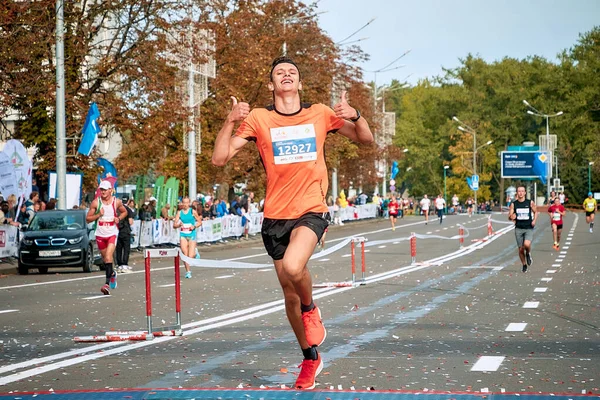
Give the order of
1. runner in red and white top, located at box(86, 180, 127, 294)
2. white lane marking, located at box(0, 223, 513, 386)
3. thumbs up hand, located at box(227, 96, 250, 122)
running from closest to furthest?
1. thumbs up hand, located at box(227, 96, 250, 122)
2. white lane marking, located at box(0, 223, 513, 386)
3. runner in red and white top, located at box(86, 180, 127, 294)

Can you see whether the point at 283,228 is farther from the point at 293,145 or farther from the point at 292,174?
the point at 293,145

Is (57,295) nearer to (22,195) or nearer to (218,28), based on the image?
(22,195)

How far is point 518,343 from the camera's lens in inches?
444

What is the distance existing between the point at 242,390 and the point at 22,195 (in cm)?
2196

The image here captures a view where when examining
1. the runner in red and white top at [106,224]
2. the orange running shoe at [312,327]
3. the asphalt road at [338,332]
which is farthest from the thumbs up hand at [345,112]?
the runner in red and white top at [106,224]

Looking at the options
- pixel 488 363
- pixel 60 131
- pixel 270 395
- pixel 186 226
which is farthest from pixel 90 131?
pixel 270 395

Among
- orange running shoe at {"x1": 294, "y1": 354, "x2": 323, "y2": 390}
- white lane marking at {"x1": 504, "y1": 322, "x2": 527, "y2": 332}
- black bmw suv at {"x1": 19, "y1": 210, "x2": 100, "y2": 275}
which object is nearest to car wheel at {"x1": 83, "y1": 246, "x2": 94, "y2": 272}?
black bmw suv at {"x1": 19, "y1": 210, "x2": 100, "y2": 275}

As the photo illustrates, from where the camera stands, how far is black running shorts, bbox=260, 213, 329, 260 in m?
8.16

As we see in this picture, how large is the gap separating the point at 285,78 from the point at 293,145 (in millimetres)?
453

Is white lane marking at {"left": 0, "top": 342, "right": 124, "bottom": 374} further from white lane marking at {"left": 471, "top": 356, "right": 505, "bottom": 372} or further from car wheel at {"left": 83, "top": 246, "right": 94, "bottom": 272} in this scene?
car wheel at {"left": 83, "top": 246, "right": 94, "bottom": 272}

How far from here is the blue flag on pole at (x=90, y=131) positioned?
110 feet

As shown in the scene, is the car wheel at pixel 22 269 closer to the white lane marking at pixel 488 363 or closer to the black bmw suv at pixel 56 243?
the black bmw suv at pixel 56 243

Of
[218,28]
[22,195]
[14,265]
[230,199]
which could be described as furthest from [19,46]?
[230,199]

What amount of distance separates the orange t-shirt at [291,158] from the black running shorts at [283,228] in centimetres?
3
